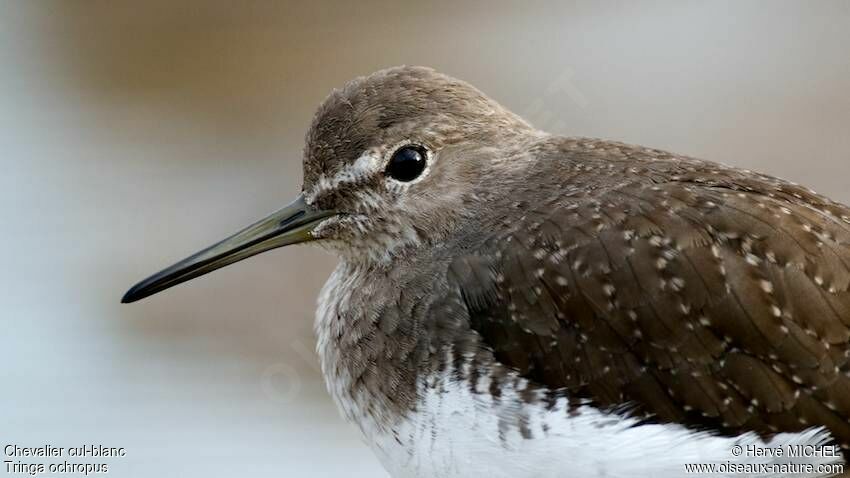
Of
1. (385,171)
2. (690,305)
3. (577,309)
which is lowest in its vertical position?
(690,305)

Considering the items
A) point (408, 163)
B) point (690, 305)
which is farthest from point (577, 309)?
point (408, 163)

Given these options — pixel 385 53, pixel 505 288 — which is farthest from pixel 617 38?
pixel 505 288

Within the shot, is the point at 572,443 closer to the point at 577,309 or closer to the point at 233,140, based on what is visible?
the point at 577,309

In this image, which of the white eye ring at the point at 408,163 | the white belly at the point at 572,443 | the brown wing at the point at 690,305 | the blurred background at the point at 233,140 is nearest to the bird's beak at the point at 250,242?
the white eye ring at the point at 408,163

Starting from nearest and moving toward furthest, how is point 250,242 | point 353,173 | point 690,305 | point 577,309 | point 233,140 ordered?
1. point 690,305
2. point 577,309
3. point 353,173
4. point 250,242
5. point 233,140

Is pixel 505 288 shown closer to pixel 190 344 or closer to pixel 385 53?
pixel 190 344

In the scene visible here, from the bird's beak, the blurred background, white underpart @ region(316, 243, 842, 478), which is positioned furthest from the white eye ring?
the blurred background
